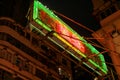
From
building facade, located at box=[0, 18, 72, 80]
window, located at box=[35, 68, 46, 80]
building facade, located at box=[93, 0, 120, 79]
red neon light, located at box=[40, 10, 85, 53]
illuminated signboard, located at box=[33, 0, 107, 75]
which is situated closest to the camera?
illuminated signboard, located at box=[33, 0, 107, 75]

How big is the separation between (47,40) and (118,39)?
22.6 ft

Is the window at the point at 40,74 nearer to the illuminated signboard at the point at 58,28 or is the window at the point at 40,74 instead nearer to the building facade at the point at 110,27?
the building facade at the point at 110,27

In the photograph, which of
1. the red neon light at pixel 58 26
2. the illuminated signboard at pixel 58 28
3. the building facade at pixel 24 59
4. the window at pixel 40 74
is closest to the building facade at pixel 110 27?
the illuminated signboard at pixel 58 28

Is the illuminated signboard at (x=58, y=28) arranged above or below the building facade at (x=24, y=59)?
below

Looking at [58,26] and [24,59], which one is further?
[24,59]

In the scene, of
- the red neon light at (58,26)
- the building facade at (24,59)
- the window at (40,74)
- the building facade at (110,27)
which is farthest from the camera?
the window at (40,74)

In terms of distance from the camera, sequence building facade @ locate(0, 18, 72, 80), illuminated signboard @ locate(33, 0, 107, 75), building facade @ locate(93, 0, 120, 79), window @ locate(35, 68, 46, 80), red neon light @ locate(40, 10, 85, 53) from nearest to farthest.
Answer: illuminated signboard @ locate(33, 0, 107, 75)
red neon light @ locate(40, 10, 85, 53)
building facade @ locate(93, 0, 120, 79)
building facade @ locate(0, 18, 72, 80)
window @ locate(35, 68, 46, 80)

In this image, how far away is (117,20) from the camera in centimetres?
1655

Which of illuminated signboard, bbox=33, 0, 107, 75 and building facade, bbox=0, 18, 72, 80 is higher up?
building facade, bbox=0, 18, 72, 80

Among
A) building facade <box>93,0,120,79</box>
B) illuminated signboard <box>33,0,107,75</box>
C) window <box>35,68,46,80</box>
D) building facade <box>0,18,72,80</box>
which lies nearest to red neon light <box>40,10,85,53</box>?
illuminated signboard <box>33,0,107,75</box>

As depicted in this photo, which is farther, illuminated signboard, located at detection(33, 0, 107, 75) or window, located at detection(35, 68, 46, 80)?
window, located at detection(35, 68, 46, 80)

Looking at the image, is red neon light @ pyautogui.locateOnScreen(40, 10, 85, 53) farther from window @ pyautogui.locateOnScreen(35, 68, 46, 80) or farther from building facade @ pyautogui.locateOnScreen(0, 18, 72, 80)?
window @ pyautogui.locateOnScreen(35, 68, 46, 80)

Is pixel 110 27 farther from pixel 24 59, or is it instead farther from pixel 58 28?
pixel 24 59

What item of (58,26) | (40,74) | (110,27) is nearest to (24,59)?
(40,74)
